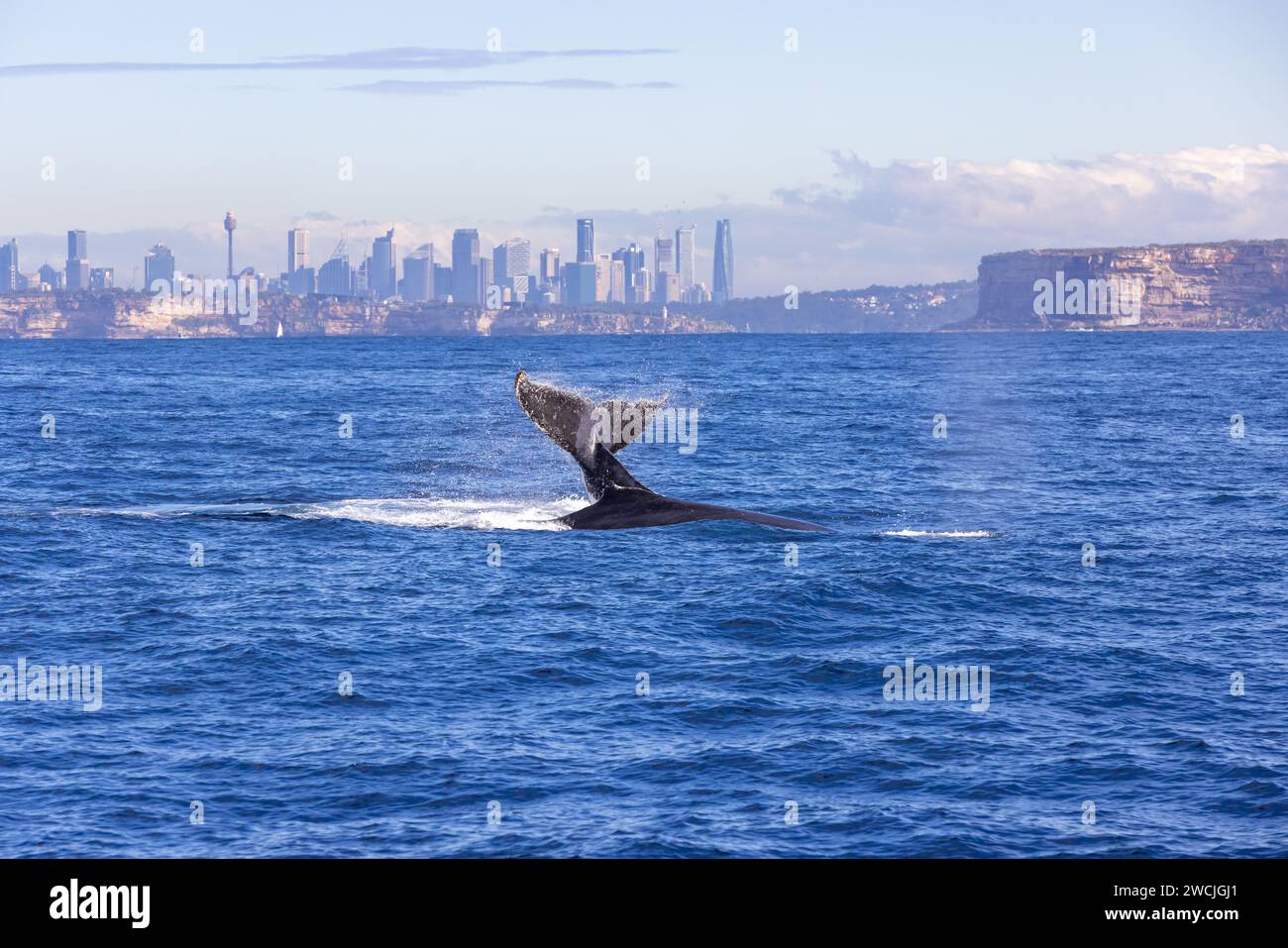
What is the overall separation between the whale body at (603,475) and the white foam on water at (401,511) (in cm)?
107

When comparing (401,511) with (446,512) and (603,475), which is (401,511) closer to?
(446,512)

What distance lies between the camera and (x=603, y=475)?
29.1 metres

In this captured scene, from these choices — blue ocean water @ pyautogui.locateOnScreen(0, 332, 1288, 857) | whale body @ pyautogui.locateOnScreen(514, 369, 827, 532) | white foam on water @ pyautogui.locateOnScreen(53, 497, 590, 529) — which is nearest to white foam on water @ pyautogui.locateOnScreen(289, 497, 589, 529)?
white foam on water @ pyautogui.locateOnScreen(53, 497, 590, 529)

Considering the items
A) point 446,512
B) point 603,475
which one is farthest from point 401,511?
point 603,475

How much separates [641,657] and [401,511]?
14585mm

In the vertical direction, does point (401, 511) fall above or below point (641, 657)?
A: above

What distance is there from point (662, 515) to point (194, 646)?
1129 centimetres

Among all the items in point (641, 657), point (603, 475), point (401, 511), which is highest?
point (603, 475)

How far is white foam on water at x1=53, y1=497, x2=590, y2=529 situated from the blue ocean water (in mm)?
217
